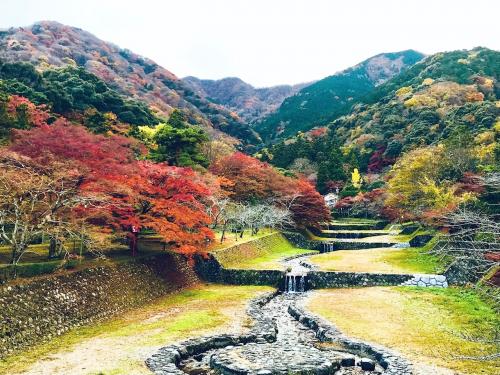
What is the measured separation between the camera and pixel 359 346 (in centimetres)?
1609

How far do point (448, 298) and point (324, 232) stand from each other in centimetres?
3385

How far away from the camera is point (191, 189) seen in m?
26.0

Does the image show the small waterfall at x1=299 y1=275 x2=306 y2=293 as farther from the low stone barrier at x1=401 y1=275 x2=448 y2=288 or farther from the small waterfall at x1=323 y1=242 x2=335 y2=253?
the small waterfall at x1=323 y1=242 x2=335 y2=253

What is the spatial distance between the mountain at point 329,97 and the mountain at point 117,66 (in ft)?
50.9

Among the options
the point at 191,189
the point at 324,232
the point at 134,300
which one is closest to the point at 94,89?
the point at 324,232

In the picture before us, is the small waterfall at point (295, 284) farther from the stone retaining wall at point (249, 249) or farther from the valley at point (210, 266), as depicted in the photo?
the stone retaining wall at point (249, 249)

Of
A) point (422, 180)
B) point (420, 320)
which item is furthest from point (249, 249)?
point (420, 320)

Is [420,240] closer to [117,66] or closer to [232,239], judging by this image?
[232,239]

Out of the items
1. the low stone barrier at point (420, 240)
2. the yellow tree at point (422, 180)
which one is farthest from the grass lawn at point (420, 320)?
the low stone barrier at point (420, 240)

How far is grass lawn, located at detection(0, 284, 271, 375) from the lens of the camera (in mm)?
13539

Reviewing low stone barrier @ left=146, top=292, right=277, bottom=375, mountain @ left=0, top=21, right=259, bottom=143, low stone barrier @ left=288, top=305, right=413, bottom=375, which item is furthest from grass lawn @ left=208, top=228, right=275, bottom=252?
mountain @ left=0, top=21, right=259, bottom=143

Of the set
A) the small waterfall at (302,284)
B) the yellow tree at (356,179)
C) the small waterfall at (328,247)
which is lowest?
the small waterfall at (328,247)

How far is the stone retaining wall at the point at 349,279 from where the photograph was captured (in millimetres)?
27375

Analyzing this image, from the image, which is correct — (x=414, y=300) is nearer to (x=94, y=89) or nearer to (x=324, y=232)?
(x=324, y=232)
